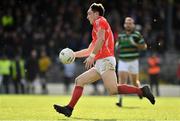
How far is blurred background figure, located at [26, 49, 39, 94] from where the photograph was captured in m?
32.6

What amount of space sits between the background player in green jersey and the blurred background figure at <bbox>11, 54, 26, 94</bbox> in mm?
12387

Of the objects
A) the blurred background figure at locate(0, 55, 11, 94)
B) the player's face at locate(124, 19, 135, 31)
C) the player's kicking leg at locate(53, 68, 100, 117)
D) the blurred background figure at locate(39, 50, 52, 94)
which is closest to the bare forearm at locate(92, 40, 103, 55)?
the player's kicking leg at locate(53, 68, 100, 117)

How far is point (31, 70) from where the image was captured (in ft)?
107

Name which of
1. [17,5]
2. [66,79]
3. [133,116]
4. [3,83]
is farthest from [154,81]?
[133,116]

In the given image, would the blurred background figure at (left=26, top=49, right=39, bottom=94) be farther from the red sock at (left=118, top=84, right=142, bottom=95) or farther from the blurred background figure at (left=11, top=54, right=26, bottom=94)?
the red sock at (left=118, top=84, right=142, bottom=95)

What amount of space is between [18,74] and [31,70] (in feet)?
2.13

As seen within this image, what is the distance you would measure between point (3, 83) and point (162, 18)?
428 inches

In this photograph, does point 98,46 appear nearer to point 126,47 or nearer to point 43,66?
point 126,47

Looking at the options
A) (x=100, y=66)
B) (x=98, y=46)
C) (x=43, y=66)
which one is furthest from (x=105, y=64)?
(x=43, y=66)

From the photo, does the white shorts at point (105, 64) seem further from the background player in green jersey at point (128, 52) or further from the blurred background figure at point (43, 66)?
the blurred background figure at point (43, 66)

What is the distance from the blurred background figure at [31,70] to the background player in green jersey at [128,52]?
1224cm

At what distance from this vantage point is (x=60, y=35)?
1432 inches

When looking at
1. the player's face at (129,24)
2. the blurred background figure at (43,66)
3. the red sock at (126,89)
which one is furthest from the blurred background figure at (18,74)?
the red sock at (126,89)

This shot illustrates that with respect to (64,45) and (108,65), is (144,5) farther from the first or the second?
(108,65)
